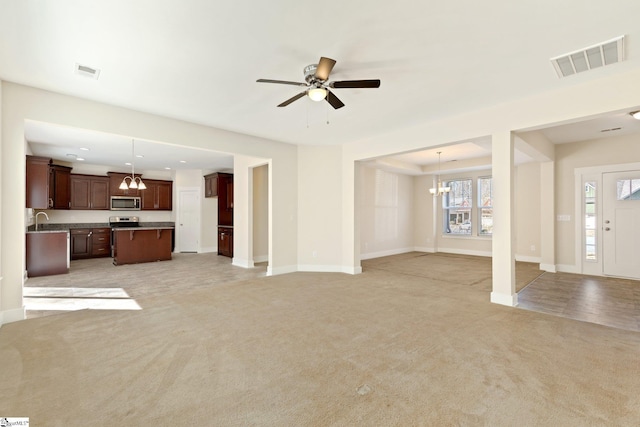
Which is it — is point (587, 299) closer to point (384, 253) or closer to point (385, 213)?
point (384, 253)

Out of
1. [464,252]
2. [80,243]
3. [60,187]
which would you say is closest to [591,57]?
[464,252]

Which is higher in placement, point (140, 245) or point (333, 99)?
point (333, 99)

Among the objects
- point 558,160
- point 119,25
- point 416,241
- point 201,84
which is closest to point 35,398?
point 119,25

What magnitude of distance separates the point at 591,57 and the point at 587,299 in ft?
10.9

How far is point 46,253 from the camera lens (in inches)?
234

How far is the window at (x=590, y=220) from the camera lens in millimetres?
5805

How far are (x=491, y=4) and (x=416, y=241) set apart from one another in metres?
8.45

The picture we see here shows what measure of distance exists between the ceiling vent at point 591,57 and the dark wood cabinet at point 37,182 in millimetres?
8640

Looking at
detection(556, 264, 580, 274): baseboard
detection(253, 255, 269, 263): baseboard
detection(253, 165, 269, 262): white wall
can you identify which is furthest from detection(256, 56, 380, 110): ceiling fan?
detection(556, 264, 580, 274): baseboard

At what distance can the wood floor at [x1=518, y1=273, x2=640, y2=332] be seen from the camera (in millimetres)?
3475

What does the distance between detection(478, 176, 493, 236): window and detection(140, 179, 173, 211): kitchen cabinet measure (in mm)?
9853

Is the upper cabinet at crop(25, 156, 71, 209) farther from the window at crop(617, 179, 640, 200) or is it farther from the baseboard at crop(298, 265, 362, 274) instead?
the window at crop(617, 179, 640, 200)

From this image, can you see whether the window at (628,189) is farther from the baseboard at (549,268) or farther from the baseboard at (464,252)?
the baseboard at (464,252)

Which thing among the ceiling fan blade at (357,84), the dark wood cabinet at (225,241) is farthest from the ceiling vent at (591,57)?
the dark wood cabinet at (225,241)
